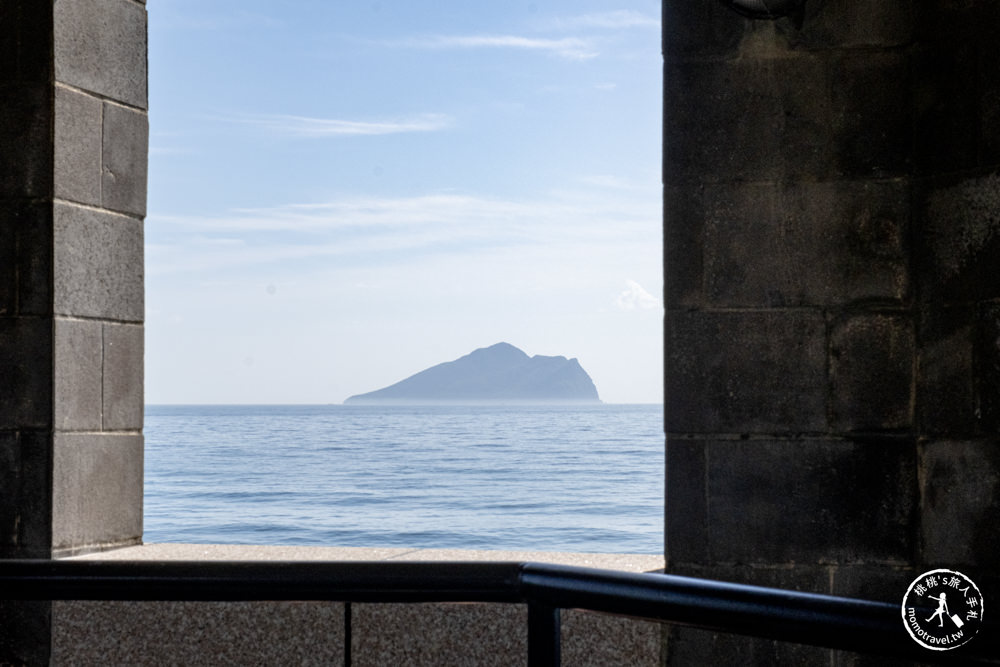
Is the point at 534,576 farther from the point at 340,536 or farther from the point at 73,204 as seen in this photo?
the point at 340,536

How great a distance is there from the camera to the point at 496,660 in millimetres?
3787

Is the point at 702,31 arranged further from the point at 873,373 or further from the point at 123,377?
the point at 123,377

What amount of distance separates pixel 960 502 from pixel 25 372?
3.32 metres

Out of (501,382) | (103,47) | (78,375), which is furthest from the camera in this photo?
(501,382)

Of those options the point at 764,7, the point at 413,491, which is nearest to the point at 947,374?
the point at 764,7

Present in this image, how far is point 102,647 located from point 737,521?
7.35ft

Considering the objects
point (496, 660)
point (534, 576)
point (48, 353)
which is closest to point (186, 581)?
point (534, 576)

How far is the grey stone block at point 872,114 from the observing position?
149 inches

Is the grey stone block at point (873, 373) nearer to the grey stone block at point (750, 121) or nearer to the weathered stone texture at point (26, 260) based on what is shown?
the grey stone block at point (750, 121)

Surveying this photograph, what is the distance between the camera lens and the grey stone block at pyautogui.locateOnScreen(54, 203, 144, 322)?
4.25 meters

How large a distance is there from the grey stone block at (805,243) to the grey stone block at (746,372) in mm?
81

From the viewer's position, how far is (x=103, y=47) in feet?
14.7

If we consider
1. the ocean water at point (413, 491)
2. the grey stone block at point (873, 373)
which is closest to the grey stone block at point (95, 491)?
the grey stone block at point (873, 373)

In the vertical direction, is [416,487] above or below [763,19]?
below
